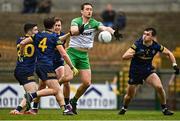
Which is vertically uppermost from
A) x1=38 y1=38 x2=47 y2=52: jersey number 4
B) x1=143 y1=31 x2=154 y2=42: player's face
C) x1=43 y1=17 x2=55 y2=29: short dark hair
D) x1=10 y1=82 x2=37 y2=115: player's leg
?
x1=43 y1=17 x2=55 y2=29: short dark hair

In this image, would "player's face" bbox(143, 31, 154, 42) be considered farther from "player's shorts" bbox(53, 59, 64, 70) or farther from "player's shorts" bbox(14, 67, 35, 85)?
"player's shorts" bbox(14, 67, 35, 85)

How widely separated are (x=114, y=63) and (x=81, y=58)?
570 inches

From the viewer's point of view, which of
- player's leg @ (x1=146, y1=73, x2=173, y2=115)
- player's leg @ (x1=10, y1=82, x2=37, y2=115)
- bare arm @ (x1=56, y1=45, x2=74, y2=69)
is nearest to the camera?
bare arm @ (x1=56, y1=45, x2=74, y2=69)

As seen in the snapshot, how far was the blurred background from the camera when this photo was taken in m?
29.4

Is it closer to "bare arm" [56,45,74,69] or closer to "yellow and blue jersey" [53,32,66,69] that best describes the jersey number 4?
"bare arm" [56,45,74,69]

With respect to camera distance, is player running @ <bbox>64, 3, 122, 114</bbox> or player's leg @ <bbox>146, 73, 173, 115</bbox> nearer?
player running @ <bbox>64, 3, 122, 114</bbox>

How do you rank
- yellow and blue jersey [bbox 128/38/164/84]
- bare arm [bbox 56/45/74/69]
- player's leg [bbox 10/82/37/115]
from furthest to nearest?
yellow and blue jersey [bbox 128/38/164/84] < player's leg [bbox 10/82/37/115] < bare arm [bbox 56/45/74/69]

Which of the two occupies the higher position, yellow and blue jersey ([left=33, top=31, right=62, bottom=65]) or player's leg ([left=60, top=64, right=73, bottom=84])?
yellow and blue jersey ([left=33, top=31, right=62, bottom=65])

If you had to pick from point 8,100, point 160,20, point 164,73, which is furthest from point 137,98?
point 160,20

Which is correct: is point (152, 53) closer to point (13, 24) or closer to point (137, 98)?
point (137, 98)

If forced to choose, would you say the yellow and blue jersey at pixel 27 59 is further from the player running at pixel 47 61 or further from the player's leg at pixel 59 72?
the player running at pixel 47 61

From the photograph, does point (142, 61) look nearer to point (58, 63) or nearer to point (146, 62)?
point (146, 62)

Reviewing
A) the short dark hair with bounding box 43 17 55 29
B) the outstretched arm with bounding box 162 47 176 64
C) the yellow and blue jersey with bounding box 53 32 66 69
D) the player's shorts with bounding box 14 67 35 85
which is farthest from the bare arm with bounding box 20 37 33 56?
the outstretched arm with bounding box 162 47 176 64

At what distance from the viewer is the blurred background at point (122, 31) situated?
29422mm
